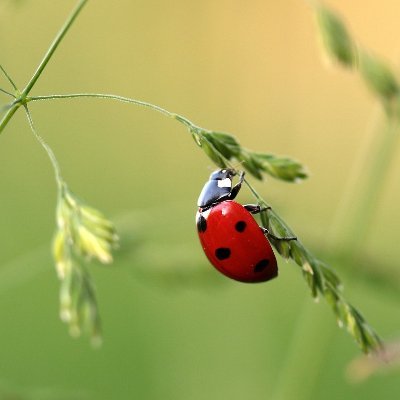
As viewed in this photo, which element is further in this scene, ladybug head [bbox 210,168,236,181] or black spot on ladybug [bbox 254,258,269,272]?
ladybug head [bbox 210,168,236,181]

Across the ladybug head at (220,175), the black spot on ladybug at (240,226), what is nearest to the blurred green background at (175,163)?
the ladybug head at (220,175)

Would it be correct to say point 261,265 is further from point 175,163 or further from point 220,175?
point 175,163

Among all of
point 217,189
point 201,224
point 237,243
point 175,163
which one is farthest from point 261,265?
point 175,163

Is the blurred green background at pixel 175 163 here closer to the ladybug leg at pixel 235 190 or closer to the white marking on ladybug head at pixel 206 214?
the ladybug leg at pixel 235 190

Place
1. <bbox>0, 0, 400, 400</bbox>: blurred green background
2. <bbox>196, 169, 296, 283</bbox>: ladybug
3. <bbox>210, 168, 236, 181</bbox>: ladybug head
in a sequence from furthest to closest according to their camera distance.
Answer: <bbox>0, 0, 400, 400</bbox>: blurred green background, <bbox>210, 168, 236, 181</bbox>: ladybug head, <bbox>196, 169, 296, 283</bbox>: ladybug

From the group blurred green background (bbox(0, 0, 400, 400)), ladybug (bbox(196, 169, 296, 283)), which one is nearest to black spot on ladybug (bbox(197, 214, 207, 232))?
ladybug (bbox(196, 169, 296, 283))

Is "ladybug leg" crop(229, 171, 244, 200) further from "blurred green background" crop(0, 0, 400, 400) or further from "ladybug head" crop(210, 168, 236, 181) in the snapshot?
"blurred green background" crop(0, 0, 400, 400)
